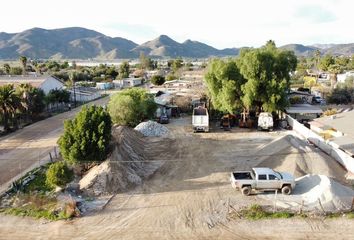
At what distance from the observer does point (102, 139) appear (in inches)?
1017

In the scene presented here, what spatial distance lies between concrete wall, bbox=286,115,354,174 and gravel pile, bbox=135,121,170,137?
14.1m

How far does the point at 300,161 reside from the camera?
91.2ft

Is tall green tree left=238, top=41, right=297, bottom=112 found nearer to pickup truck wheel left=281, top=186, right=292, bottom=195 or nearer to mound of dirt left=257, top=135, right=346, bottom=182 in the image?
mound of dirt left=257, top=135, right=346, bottom=182

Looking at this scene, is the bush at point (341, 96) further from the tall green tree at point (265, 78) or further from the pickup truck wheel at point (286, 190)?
the pickup truck wheel at point (286, 190)

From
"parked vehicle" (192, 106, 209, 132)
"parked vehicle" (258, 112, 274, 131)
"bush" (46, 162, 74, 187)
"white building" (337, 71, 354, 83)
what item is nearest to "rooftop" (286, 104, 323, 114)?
"parked vehicle" (258, 112, 274, 131)

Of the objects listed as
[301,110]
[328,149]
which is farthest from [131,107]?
[301,110]

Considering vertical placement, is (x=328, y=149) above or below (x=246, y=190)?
above

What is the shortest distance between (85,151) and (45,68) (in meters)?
114

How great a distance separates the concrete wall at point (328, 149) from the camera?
27319 mm

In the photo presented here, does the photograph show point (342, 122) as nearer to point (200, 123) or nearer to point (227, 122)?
point (227, 122)

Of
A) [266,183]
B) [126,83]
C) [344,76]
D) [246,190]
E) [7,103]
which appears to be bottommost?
[126,83]

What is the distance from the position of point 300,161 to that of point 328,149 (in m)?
Answer: 4.57

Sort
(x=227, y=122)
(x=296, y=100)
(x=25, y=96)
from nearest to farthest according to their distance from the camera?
1. (x=227, y=122)
2. (x=25, y=96)
3. (x=296, y=100)

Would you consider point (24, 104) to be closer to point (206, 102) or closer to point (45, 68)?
point (206, 102)
